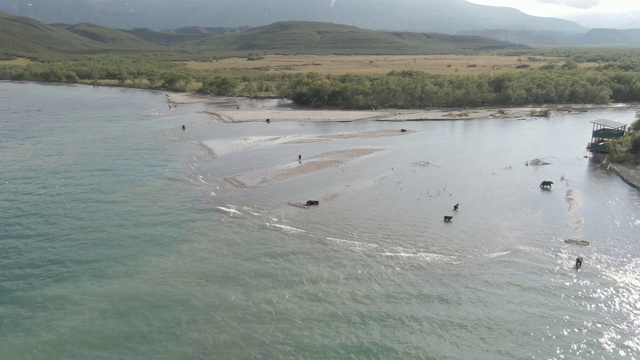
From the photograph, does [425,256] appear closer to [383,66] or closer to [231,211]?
[231,211]

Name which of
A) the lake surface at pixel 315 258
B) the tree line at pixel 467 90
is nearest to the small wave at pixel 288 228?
the lake surface at pixel 315 258

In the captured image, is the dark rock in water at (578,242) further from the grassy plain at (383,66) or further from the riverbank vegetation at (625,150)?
the grassy plain at (383,66)

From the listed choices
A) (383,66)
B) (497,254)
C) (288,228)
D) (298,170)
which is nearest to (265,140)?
(298,170)

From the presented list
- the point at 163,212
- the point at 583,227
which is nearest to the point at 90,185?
the point at 163,212

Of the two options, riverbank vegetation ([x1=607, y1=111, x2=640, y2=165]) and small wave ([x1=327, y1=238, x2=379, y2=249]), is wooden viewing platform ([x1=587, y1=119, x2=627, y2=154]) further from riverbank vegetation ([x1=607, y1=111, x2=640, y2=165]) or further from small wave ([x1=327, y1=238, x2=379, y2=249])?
small wave ([x1=327, y1=238, x2=379, y2=249])

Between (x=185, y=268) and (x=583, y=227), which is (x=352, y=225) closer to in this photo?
(x=185, y=268)

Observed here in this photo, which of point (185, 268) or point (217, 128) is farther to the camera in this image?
point (217, 128)
